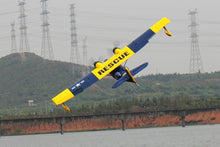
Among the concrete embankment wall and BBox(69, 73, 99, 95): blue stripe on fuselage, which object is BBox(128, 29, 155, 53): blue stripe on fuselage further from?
the concrete embankment wall

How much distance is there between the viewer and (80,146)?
128 metres

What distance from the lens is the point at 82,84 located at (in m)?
75.9

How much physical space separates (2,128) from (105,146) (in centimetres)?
7164

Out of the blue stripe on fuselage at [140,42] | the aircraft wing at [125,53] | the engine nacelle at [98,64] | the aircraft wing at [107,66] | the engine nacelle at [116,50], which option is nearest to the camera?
the aircraft wing at [107,66]

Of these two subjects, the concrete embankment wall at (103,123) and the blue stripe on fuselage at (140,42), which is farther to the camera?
the concrete embankment wall at (103,123)

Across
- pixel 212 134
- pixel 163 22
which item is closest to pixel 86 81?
pixel 163 22

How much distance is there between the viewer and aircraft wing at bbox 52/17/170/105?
7400cm

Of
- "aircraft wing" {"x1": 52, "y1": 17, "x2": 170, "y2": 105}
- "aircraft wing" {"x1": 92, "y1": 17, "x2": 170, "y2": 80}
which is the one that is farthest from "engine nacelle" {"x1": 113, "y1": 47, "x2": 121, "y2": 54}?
"aircraft wing" {"x1": 92, "y1": 17, "x2": 170, "y2": 80}

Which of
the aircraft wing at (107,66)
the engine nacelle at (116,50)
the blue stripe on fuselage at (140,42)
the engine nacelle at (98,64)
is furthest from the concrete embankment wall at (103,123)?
the engine nacelle at (98,64)

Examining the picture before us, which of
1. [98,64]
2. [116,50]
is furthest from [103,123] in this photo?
[98,64]

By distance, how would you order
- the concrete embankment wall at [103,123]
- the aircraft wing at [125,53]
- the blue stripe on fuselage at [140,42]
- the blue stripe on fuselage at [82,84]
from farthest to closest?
the concrete embankment wall at [103,123], the blue stripe on fuselage at [140,42], the aircraft wing at [125,53], the blue stripe on fuselage at [82,84]

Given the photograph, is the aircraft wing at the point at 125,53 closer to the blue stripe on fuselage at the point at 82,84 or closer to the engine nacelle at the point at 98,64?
the engine nacelle at the point at 98,64

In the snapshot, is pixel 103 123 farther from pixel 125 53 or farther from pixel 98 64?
pixel 98 64

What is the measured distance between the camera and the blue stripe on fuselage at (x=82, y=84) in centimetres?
7469
